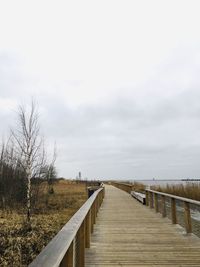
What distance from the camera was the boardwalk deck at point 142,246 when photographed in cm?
563

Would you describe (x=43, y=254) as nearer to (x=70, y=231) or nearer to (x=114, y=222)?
(x=70, y=231)

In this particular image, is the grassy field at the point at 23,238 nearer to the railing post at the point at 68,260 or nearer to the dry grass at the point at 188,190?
the railing post at the point at 68,260

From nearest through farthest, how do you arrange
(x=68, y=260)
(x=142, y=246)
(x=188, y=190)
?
(x=68, y=260) < (x=142, y=246) < (x=188, y=190)

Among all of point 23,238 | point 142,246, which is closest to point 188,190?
point 23,238

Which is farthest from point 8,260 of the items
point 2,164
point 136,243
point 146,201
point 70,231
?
point 2,164

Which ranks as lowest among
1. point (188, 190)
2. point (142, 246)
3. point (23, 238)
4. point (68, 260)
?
point (23, 238)

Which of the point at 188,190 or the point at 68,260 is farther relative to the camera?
the point at 188,190

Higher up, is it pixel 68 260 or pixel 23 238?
pixel 68 260

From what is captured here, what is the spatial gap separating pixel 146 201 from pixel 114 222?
6.96 meters

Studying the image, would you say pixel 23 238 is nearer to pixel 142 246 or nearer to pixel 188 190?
pixel 142 246

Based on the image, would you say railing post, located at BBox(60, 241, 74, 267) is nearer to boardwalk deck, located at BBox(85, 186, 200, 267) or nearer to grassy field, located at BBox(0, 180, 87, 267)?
boardwalk deck, located at BBox(85, 186, 200, 267)

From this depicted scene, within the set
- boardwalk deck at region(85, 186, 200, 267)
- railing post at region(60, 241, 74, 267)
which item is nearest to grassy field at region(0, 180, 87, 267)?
boardwalk deck at region(85, 186, 200, 267)

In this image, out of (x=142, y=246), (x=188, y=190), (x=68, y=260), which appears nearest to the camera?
(x=68, y=260)

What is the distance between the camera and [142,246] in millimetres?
6848
